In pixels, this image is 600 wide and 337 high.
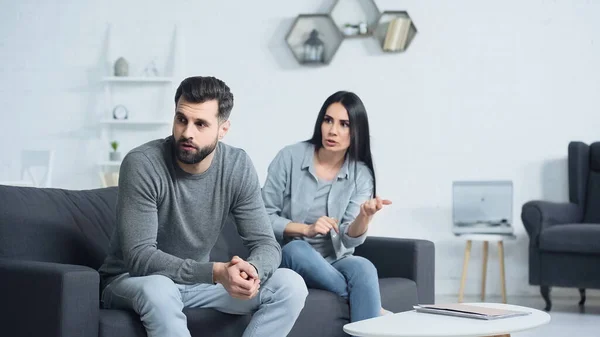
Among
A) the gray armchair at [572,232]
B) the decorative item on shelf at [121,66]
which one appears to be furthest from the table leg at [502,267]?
the decorative item on shelf at [121,66]

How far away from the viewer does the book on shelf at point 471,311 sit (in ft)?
8.29

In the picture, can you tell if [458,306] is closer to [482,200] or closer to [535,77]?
[482,200]

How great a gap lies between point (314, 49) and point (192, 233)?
3585 mm

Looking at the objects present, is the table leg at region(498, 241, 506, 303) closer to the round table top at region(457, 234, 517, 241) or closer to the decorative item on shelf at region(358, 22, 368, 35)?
the round table top at region(457, 234, 517, 241)

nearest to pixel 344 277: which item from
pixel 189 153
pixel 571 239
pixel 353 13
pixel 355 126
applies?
pixel 355 126

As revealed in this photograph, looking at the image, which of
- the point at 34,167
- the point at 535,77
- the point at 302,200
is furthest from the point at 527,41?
the point at 34,167

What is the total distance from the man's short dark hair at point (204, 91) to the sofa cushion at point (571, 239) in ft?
9.63

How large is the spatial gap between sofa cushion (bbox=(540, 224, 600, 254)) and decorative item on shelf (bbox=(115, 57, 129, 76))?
2986 millimetres

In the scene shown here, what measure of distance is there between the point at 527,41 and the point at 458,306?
3608mm

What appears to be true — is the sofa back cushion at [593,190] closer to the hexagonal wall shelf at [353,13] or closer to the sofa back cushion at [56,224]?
the hexagonal wall shelf at [353,13]

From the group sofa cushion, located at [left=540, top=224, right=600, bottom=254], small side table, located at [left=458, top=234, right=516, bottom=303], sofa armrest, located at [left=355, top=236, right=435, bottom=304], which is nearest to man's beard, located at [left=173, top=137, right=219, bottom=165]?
sofa armrest, located at [left=355, top=236, right=435, bottom=304]

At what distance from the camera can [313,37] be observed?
6.03 metres

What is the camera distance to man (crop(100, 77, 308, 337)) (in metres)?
2.39

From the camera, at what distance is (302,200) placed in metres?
3.34
